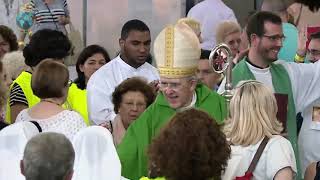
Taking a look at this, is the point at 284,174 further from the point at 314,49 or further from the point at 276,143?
the point at 314,49

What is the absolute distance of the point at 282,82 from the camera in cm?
620

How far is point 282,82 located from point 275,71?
0.39 feet

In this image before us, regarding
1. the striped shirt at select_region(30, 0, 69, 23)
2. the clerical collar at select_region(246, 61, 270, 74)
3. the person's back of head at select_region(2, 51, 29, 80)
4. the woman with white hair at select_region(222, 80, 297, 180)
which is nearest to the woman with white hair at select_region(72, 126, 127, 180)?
the woman with white hair at select_region(222, 80, 297, 180)

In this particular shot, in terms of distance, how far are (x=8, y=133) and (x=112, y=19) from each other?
218 inches

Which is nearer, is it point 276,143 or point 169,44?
point 276,143

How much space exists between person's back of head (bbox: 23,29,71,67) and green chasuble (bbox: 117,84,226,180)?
150cm

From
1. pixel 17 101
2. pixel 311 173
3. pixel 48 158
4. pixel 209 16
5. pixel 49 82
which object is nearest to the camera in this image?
pixel 48 158

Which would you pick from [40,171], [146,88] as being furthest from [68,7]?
[40,171]

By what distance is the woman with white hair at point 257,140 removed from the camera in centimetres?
465

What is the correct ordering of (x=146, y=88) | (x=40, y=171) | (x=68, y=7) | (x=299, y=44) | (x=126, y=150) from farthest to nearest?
(x=68, y=7) → (x=299, y=44) → (x=146, y=88) → (x=126, y=150) → (x=40, y=171)

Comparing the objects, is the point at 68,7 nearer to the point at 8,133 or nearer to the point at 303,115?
the point at 303,115

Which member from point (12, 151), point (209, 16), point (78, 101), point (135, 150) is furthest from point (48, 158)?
point (209, 16)

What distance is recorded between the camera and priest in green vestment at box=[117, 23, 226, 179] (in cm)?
534

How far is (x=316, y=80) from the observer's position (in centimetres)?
620
